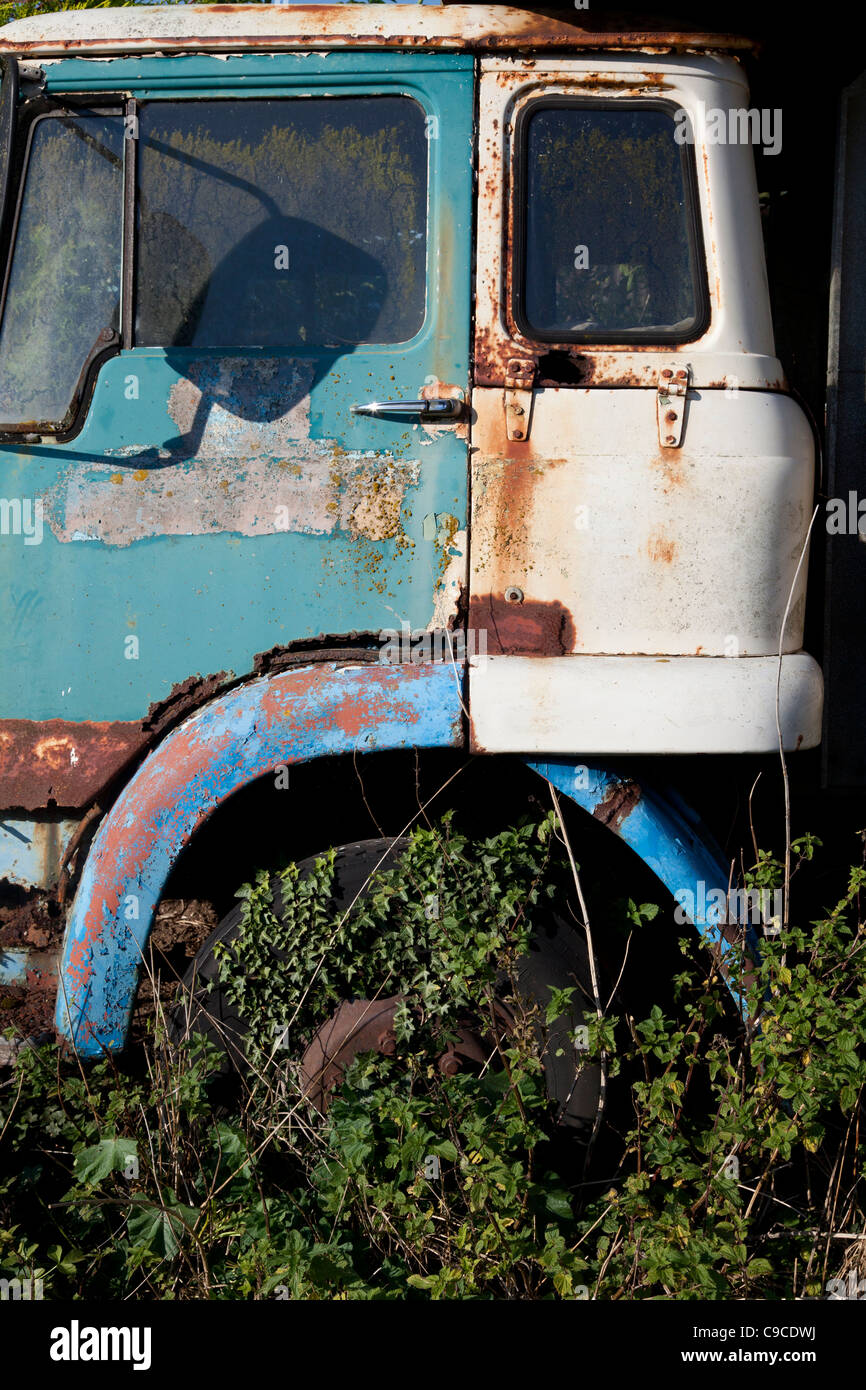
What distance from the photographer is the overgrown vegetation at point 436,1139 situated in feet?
7.01

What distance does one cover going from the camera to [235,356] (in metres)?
2.46

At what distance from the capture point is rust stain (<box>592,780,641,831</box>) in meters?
2.39

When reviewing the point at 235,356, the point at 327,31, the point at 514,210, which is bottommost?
the point at 235,356

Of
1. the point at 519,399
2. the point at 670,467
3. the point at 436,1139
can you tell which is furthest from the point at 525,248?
the point at 436,1139

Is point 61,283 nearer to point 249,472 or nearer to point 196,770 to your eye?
point 249,472

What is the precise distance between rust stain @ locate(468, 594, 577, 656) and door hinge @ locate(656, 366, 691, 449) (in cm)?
42

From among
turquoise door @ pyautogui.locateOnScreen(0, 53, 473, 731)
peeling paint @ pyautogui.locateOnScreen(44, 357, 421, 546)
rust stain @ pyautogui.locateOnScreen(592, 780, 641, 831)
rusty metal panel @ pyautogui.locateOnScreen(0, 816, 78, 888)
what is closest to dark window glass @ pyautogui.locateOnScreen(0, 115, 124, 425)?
turquoise door @ pyautogui.locateOnScreen(0, 53, 473, 731)

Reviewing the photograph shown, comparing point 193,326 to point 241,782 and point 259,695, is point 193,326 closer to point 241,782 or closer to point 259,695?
point 259,695

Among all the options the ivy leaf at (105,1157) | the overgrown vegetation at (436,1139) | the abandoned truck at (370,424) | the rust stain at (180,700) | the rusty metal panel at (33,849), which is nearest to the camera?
the overgrown vegetation at (436,1139)

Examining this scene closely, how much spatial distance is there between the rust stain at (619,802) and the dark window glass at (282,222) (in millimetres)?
1100

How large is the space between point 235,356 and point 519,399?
64cm

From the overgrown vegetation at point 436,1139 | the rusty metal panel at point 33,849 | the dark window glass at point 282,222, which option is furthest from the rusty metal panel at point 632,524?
the rusty metal panel at point 33,849

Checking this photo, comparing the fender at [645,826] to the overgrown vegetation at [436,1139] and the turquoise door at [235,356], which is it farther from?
the turquoise door at [235,356]

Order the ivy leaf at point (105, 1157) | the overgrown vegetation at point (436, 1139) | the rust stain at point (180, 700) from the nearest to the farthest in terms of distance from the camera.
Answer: the overgrown vegetation at point (436, 1139), the ivy leaf at point (105, 1157), the rust stain at point (180, 700)
